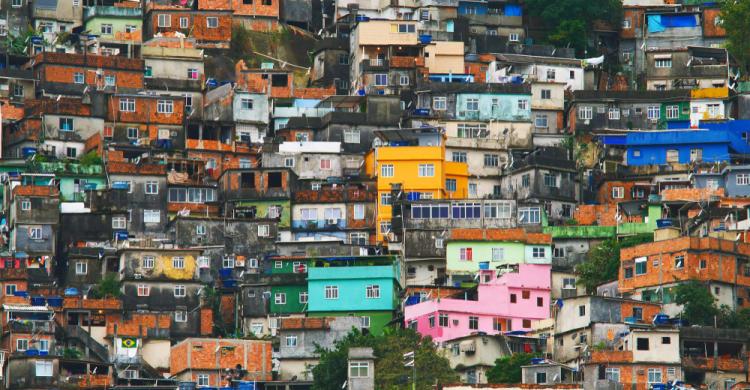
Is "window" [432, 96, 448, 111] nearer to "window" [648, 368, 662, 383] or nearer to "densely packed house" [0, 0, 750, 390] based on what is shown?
"densely packed house" [0, 0, 750, 390]

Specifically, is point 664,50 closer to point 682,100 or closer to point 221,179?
point 682,100

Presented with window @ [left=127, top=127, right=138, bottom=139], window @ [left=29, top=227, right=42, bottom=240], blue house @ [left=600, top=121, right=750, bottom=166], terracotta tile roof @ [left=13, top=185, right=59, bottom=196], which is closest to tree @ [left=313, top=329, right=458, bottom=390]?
window @ [left=29, top=227, right=42, bottom=240]

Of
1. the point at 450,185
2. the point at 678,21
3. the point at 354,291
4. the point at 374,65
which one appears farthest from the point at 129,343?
the point at 678,21

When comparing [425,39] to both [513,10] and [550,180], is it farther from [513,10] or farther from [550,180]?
[550,180]

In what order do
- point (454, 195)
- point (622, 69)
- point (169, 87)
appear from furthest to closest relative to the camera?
point (622, 69) < point (169, 87) < point (454, 195)

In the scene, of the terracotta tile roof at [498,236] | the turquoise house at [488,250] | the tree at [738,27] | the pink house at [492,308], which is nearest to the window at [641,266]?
the pink house at [492,308]

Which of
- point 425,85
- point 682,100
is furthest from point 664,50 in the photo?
point 425,85
